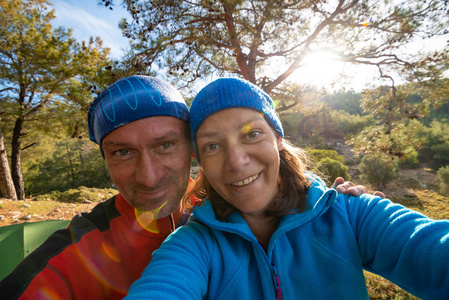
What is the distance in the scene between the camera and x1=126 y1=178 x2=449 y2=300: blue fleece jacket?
2.74ft

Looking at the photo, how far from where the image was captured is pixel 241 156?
1113 millimetres

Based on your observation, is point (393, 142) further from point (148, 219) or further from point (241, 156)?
point (148, 219)

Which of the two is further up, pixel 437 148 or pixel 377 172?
pixel 377 172

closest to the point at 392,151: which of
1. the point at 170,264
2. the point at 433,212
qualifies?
the point at 170,264

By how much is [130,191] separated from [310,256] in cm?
118

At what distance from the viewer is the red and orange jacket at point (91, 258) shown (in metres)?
0.95

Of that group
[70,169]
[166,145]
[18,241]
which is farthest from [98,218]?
[70,169]

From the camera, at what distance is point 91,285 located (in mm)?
1088

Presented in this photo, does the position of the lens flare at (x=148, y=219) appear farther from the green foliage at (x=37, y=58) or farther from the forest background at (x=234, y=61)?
the green foliage at (x=37, y=58)

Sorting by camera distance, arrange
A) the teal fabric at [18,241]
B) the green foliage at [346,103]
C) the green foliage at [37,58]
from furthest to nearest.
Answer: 1. the green foliage at [346,103]
2. the green foliage at [37,58]
3. the teal fabric at [18,241]

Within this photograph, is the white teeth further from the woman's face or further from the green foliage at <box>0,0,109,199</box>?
the green foliage at <box>0,0,109,199</box>

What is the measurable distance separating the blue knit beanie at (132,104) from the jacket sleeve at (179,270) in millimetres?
787

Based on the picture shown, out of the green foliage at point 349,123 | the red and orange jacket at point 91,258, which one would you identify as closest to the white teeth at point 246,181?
the red and orange jacket at point 91,258

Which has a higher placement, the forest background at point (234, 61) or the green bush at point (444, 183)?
the forest background at point (234, 61)
